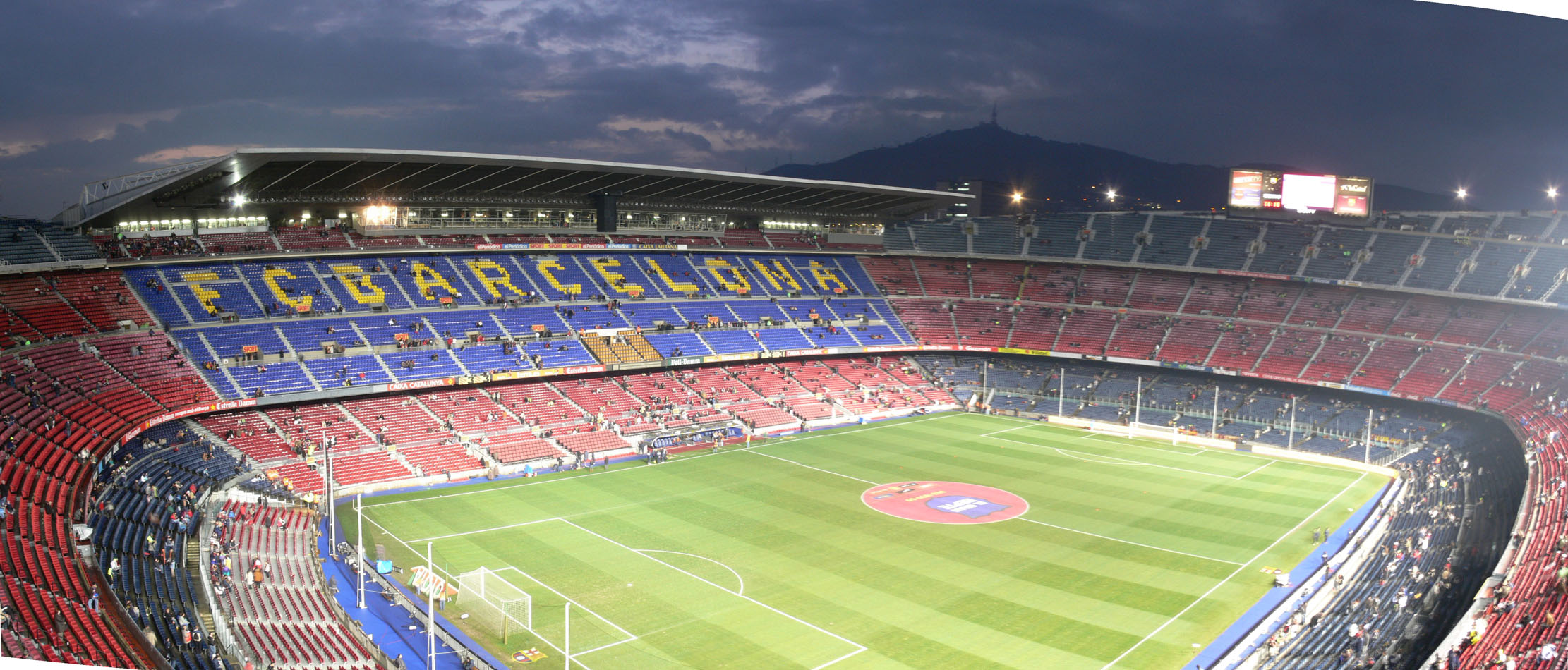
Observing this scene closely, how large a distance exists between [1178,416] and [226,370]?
147ft

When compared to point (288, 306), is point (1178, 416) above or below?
below

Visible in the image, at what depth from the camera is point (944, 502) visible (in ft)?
110

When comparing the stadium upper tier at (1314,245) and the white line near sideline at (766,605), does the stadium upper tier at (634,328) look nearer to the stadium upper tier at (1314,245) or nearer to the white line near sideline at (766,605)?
the stadium upper tier at (1314,245)

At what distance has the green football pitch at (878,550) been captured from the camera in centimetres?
2145

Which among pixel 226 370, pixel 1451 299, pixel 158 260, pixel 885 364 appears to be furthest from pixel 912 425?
pixel 158 260

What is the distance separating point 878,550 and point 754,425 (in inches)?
751

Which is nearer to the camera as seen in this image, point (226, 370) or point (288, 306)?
point (226, 370)

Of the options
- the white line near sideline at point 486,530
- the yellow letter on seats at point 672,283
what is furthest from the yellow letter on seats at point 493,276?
the white line near sideline at point 486,530

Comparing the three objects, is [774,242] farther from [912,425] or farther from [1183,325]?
[1183,325]

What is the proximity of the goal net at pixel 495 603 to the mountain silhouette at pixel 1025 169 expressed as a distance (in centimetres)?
13114

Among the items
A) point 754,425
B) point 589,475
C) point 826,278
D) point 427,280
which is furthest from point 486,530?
point 826,278

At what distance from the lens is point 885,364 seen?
5728 centimetres

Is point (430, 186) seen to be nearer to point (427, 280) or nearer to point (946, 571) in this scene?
point (427, 280)

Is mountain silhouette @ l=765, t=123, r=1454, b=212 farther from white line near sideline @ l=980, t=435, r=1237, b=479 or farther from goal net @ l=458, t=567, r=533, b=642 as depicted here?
goal net @ l=458, t=567, r=533, b=642
